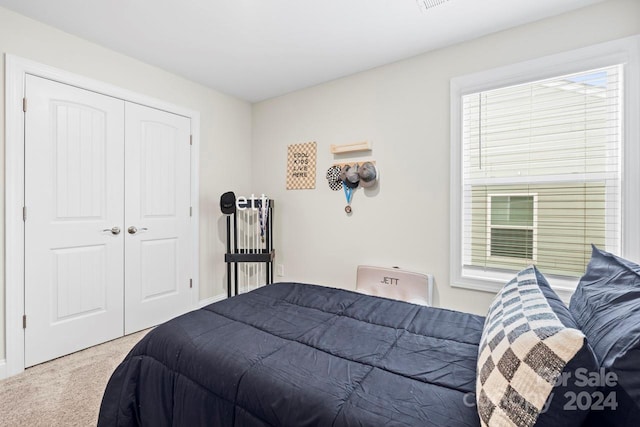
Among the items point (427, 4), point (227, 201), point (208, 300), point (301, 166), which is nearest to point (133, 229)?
point (227, 201)

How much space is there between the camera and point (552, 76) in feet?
6.96

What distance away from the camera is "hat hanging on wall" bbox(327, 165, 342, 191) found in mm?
3127

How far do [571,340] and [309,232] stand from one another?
9.11 ft

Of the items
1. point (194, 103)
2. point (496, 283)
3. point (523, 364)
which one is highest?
point (194, 103)

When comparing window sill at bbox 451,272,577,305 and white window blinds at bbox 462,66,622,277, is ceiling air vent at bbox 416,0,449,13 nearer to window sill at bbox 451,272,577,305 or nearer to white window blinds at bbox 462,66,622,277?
white window blinds at bbox 462,66,622,277

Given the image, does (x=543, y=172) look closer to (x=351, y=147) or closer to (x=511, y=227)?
(x=511, y=227)

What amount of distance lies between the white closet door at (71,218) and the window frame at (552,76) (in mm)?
2863

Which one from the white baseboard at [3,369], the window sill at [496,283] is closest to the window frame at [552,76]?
the window sill at [496,283]

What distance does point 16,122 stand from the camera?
2135 millimetres

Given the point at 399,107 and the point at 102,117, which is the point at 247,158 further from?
the point at 399,107

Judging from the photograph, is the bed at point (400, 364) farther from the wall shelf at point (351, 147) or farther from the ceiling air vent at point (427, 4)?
the ceiling air vent at point (427, 4)

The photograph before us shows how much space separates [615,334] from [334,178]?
8.26 feet

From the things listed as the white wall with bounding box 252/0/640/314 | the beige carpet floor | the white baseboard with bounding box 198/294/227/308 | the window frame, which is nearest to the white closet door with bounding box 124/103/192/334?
the white baseboard with bounding box 198/294/227/308

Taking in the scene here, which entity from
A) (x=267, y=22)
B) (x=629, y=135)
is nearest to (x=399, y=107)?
(x=267, y=22)
